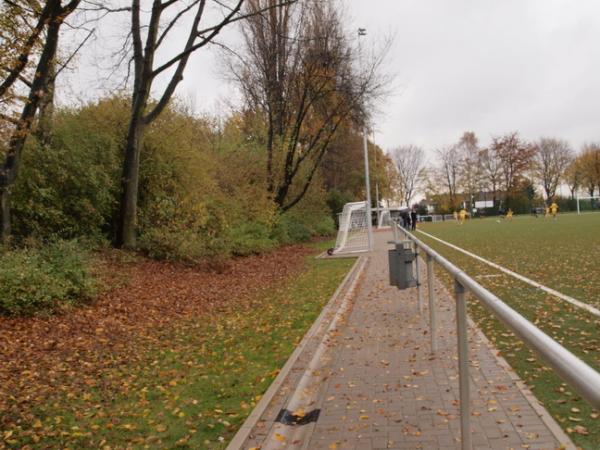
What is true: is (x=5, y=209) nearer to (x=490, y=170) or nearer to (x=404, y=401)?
(x=404, y=401)

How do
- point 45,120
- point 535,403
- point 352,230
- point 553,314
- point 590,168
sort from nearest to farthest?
point 535,403 < point 553,314 < point 45,120 < point 352,230 < point 590,168

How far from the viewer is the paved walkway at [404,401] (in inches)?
149

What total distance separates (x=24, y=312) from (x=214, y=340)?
3021 millimetres

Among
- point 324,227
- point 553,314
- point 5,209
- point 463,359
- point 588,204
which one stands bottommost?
point 553,314

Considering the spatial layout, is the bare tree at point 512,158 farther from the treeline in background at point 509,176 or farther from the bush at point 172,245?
the bush at point 172,245

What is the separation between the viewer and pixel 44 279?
8.39 m

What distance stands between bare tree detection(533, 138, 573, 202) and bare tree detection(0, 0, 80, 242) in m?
89.9

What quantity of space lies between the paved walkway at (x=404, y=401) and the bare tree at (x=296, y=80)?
18364mm

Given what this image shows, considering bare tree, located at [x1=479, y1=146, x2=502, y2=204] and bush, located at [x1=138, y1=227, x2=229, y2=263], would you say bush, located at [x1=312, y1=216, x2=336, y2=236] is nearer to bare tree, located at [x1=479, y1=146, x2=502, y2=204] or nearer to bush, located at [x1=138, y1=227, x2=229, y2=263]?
bush, located at [x1=138, y1=227, x2=229, y2=263]

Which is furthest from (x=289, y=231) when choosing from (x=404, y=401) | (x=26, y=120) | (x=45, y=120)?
(x=404, y=401)

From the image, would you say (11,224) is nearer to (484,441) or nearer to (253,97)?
(484,441)

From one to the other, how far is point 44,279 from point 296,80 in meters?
19.6

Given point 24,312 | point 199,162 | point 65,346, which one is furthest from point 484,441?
point 199,162

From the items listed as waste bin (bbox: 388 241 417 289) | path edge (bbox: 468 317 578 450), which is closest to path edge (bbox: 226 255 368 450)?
waste bin (bbox: 388 241 417 289)
